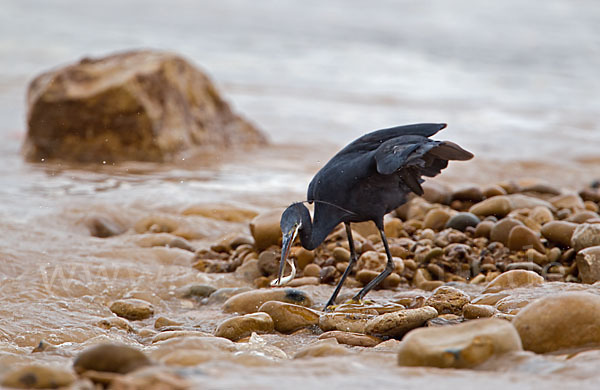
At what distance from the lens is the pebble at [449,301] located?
3521 millimetres

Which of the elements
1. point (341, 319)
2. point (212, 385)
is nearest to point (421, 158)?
point (341, 319)

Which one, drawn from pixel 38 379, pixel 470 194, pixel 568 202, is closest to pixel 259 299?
pixel 38 379

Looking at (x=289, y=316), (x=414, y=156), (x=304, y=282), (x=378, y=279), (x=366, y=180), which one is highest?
(x=414, y=156)

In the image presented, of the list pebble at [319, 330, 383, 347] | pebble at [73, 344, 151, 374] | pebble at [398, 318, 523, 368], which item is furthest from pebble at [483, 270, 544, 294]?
pebble at [73, 344, 151, 374]

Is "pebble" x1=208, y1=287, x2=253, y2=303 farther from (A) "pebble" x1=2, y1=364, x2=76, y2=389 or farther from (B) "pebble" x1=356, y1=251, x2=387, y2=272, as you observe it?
(A) "pebble" x1=2, y1=364, x2=76, y2=389

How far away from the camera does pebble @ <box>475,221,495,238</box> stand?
4.78m

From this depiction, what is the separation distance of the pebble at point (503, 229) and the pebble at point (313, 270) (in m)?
1.14

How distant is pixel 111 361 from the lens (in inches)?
81.6

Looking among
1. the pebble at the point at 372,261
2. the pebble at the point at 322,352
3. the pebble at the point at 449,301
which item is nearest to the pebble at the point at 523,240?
the pebble at the point at 372,261

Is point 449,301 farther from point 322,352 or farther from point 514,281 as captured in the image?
point 322,352

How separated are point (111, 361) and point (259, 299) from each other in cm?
180

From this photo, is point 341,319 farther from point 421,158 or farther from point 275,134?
point 275,134

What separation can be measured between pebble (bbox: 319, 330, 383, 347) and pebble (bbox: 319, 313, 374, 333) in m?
0.07

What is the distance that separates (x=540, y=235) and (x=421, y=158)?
4.74 ft
